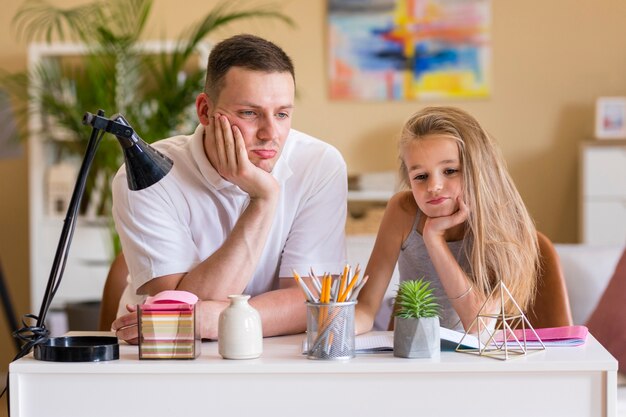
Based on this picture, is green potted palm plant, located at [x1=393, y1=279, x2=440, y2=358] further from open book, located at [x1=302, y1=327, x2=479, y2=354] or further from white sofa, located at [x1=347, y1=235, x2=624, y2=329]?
white sofa, located at [x1=347, y1=235, x2=624, y2=329]

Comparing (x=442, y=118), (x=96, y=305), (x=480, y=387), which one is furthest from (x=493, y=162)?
(x=96, y=305)

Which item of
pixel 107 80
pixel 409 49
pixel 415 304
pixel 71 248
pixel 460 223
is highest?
pixel 409 49

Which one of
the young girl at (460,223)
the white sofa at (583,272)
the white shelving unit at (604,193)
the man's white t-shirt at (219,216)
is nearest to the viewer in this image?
the young girl at (460,223)

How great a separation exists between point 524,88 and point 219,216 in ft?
10.3

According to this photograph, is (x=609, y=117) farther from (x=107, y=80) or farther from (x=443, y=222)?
(x=443, y=222)

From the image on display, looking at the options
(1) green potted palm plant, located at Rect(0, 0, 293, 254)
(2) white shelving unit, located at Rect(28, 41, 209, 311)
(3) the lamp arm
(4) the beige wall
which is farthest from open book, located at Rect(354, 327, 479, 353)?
(4) the beige wall

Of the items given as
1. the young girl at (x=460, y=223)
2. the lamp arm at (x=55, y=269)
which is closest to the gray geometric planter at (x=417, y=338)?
the young girl at (x=460, y=223)

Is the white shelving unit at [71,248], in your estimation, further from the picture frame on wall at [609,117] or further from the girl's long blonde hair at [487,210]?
the girl's long blonde hair at [487,210]

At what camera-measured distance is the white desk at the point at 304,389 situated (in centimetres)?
139

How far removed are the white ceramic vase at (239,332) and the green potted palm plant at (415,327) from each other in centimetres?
22

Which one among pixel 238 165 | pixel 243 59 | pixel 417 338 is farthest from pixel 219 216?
pixel 417 338

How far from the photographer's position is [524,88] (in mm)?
4848

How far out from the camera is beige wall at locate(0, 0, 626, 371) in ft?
15.8

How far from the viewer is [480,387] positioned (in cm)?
140
